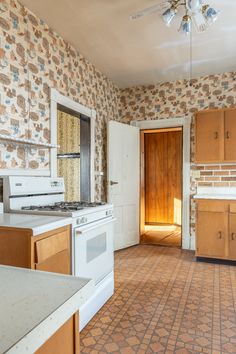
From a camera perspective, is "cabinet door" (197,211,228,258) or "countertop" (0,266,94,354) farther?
"cabinet door" (197,211,228,258)

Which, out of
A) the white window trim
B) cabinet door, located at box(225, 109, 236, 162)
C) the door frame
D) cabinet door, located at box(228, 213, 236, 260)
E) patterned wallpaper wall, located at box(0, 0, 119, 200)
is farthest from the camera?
→ the door frame

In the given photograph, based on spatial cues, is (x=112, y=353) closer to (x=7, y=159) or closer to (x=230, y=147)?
(x=7, y=159)

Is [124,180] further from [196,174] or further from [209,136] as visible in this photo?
[209,136]

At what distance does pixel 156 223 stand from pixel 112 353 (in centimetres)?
474

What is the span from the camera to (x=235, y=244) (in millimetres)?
3410

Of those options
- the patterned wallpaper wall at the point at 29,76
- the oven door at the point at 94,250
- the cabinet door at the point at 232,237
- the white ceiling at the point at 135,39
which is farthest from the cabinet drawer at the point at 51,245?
the cabinet door at the point at 232,237

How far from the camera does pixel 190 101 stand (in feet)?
13.9

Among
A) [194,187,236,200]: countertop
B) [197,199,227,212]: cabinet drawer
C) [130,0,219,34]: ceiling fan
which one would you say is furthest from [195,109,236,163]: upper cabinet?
[130,0,219,34]: ceiling fan

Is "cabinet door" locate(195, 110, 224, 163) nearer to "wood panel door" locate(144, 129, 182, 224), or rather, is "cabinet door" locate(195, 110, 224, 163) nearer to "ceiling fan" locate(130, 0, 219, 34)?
"ceiling fan" locate(130, 0, 219, 34)

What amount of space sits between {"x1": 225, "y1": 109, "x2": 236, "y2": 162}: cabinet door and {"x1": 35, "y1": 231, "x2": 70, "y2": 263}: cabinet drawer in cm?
271

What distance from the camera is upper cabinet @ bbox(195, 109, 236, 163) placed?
3680 millimetres

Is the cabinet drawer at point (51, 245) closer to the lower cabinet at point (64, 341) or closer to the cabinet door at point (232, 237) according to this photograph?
the lower cabinet at point (64, 341)

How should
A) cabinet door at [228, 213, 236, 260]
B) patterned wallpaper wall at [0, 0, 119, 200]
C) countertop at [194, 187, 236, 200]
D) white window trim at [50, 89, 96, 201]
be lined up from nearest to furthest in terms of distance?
patterned wallpaper wall at [0, 0, 119, 200] → white window trim at [50, 89, 96, 201] → cabinet door at [228, 213, 236, 260] → countertop at [194, 187, 236, 200]

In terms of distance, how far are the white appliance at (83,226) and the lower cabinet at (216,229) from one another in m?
1.56
